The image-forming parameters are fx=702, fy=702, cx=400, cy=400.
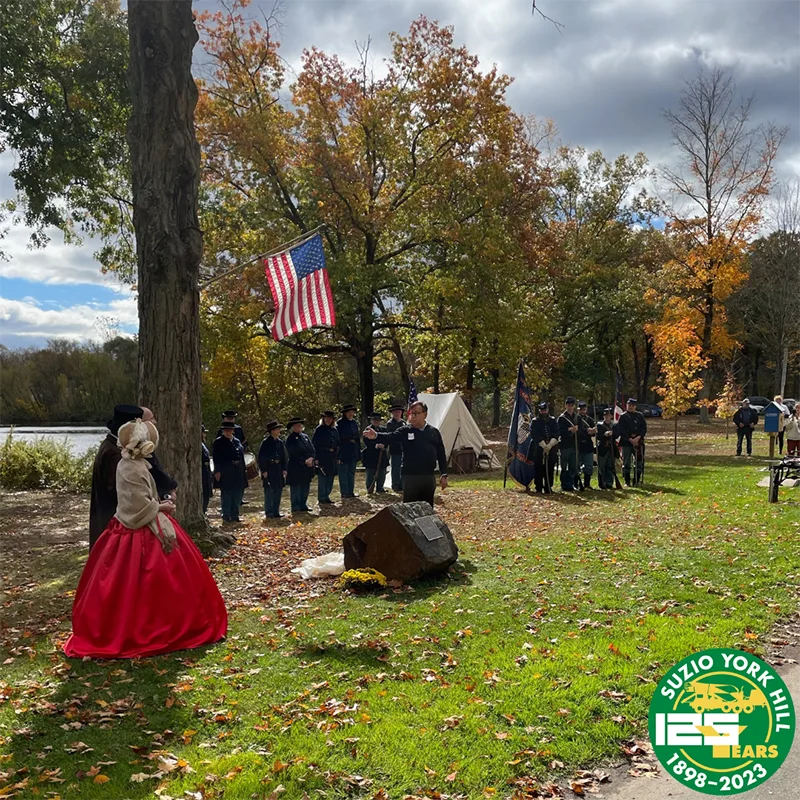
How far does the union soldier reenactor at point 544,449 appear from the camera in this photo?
16250 millimetres

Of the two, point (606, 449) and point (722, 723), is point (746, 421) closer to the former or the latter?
point (606, 449)

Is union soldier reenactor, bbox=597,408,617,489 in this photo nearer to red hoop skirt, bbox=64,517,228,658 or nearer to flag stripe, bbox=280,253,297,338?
flag stripe, bbox=280,253,297,338

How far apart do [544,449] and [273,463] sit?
625cm

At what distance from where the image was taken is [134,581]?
6086 mm

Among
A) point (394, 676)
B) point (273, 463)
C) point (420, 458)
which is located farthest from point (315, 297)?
point (394, 676)

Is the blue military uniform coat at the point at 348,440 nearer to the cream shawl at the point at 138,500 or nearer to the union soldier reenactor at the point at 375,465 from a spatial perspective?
the union soldier reenactor at the point at 375,465

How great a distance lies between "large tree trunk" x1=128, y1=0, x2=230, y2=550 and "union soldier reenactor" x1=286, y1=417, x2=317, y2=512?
472 cm

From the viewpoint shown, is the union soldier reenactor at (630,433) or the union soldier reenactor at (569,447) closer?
the union soldier reenactor at (569,447)

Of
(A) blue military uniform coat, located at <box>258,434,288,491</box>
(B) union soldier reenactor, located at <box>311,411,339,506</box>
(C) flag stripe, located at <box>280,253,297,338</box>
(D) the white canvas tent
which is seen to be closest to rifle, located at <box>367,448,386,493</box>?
(B) union soldier reenactor, located at <box>311,411,339,506</box>

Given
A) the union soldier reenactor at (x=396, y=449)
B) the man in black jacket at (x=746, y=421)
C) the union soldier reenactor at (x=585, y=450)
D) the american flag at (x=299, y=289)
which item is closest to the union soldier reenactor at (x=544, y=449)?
the union soldier reenactor at (x=585, y=450)

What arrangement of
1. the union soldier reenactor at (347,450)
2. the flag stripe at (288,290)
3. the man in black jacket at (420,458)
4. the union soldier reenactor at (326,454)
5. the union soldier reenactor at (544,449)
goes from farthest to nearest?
the union soldier reenactor at (347,450) < the union soldier reenactor at (544,449) < the union soldier reenactor at (326,454) < the flag stripe at (288,290) < the man in black jacket at (420,458)

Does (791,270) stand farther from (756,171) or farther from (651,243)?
(651,243)

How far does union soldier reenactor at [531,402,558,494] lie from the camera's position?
16.2m

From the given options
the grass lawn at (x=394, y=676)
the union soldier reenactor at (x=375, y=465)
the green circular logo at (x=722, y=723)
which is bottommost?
the grass lawn at (x=394, y=676)
